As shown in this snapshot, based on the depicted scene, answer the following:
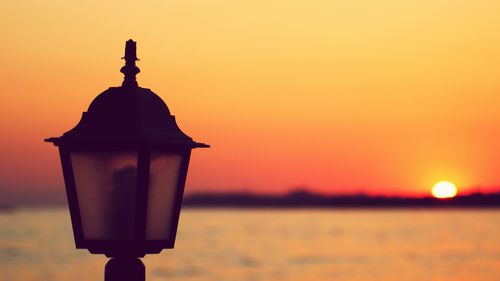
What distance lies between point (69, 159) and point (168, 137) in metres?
0.45

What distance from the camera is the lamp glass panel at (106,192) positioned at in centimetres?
477

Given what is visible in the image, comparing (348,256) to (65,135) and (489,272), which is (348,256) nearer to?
(489,272)

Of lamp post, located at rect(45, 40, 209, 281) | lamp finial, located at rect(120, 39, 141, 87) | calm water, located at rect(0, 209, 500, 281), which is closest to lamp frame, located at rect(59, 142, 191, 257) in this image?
lamp post, located at rect(45, 40, 209, 281)

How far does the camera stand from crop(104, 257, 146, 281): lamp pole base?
4.89m

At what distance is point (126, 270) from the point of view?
16.1 ft

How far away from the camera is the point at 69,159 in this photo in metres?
4.85

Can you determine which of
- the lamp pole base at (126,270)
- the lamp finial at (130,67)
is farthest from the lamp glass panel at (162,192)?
the lamp finial at (130,67)

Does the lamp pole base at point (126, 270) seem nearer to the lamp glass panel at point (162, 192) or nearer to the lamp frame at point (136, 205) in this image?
the lamp frame at point (136, 205)

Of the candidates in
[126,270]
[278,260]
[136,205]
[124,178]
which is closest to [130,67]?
[124,178]

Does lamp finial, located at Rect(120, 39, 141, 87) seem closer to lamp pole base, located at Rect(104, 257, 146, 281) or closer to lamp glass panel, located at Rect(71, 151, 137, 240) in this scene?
lamp glass panel, located at Rect(71, 151, 137, 240)

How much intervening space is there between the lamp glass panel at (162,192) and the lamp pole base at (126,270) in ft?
0.51

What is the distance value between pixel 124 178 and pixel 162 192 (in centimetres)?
21

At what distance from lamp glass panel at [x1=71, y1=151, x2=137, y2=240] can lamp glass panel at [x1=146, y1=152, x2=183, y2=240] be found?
92mm

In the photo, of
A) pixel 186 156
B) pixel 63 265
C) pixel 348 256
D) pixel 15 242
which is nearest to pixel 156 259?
pixel 63 265
